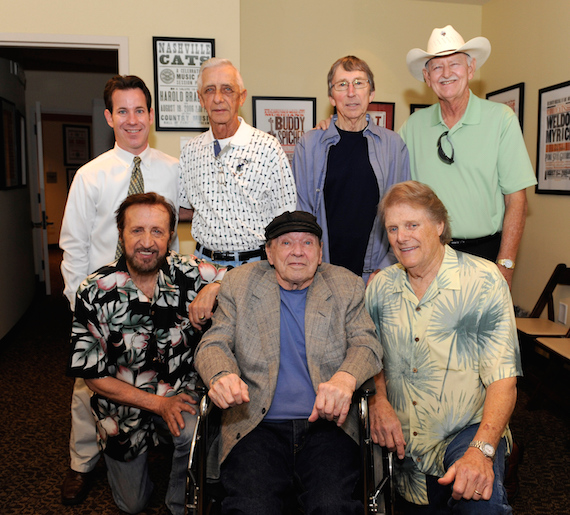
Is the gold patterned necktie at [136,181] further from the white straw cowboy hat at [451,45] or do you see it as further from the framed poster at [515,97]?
the framed poster at [515,97]

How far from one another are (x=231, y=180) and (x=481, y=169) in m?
1.22

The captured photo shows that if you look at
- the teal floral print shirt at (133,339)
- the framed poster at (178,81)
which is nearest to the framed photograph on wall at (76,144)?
the framed poster at (178,81)

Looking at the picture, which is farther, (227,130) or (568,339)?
(568,339)

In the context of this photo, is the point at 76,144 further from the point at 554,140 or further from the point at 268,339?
the point at 268,339

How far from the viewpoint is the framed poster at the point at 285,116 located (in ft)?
16.4

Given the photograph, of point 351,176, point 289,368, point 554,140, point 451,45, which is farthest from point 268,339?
point 554,140

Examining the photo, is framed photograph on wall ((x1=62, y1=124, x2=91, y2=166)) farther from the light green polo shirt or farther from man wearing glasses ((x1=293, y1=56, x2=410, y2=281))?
the light green polo shirt

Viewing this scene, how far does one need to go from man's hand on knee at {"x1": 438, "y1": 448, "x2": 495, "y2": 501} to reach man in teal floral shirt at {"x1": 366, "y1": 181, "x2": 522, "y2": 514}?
148 mm

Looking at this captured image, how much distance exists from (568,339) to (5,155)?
5.21 m

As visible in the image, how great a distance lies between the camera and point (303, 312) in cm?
202

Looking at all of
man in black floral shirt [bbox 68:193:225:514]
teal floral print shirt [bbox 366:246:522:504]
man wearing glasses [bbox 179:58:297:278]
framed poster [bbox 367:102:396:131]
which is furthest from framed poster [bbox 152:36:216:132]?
teal floral print shirt [bbox 366:246:522:504]

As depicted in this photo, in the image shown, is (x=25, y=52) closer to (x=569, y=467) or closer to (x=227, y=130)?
(x=227, y=130)

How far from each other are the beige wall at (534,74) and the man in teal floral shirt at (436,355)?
2.61 m

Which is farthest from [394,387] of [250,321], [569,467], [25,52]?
[25,52]
